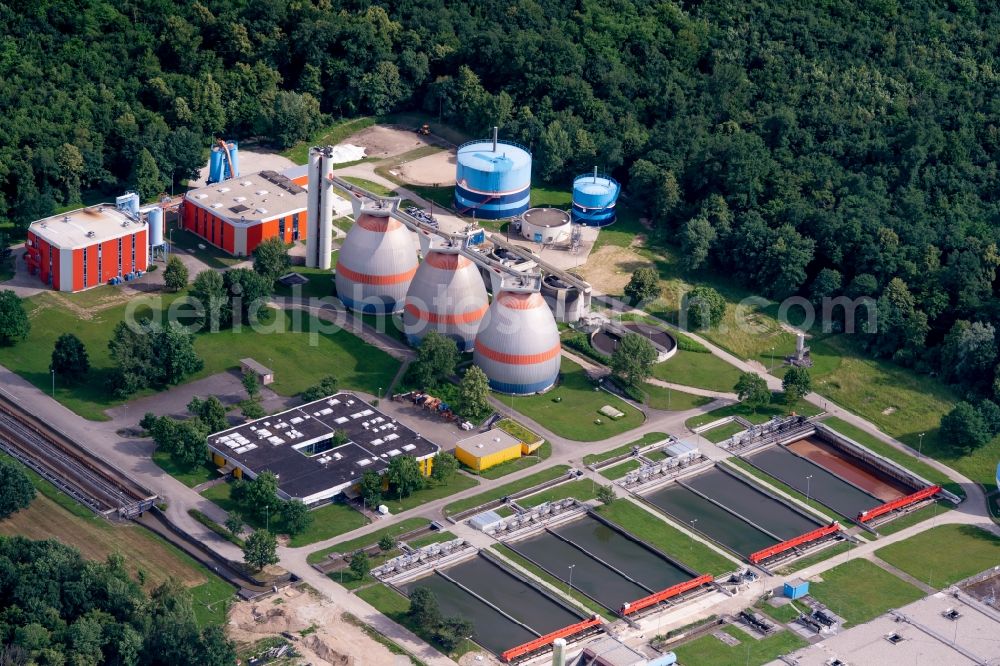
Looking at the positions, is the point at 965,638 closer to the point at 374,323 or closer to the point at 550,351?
the point at 550,351

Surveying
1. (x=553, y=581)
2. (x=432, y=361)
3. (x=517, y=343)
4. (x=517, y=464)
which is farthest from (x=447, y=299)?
(x=553, y=581)

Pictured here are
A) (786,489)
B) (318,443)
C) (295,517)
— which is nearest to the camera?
(295,517)

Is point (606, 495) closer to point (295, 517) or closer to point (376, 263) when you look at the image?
point (295, 517)

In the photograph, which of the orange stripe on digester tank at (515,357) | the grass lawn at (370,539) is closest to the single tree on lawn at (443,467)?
the grass lawn at (370,539)

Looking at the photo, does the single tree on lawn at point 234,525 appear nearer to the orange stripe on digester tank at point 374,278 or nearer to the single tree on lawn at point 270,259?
the orange stripe on digester tank at point 374,278

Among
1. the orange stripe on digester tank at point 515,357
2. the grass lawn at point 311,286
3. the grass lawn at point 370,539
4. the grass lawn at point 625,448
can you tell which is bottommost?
the grass lawn at point 370,539

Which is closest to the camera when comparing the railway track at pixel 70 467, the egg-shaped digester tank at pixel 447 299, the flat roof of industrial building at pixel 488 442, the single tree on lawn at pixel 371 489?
the railway track at pixel 70 467

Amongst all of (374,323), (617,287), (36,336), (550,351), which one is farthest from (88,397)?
(617,287)
